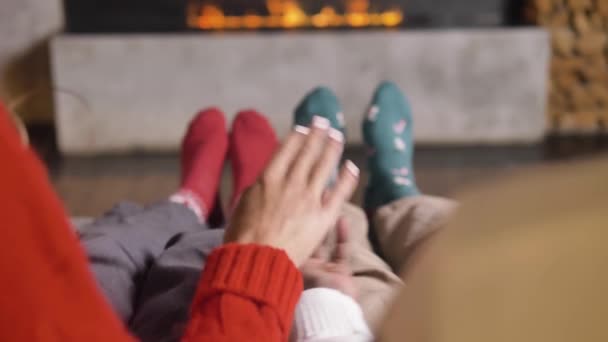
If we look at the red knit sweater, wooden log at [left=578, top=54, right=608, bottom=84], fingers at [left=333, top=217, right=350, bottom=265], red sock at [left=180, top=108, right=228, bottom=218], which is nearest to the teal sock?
red sock at [left=180, top=108, right=228, bottom=218]

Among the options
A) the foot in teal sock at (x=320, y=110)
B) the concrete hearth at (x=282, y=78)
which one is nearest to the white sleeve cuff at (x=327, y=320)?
the foot in teal sock at (x=320, y=110)

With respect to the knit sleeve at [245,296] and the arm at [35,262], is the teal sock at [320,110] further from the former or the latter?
the arm at [35,262]

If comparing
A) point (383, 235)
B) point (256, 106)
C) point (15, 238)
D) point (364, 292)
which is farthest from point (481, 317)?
point (256, 106)

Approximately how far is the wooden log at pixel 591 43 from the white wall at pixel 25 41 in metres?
1.66

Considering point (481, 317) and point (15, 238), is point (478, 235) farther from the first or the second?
point (15, 238)

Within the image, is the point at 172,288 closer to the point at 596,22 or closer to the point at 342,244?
the point at 342,244

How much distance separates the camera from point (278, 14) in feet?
7.91

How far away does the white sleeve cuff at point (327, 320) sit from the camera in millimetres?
698

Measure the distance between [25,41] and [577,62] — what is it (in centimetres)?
178

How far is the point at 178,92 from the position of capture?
225 cm

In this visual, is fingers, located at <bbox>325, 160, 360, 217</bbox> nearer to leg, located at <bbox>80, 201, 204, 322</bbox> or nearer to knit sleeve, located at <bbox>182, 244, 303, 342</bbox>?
knit sleeve, located at <bbox>182, 244, 303, 342</bbox>

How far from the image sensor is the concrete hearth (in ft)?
7.30

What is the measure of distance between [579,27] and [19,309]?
2.31 metres

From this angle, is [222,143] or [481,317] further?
[222,143]
